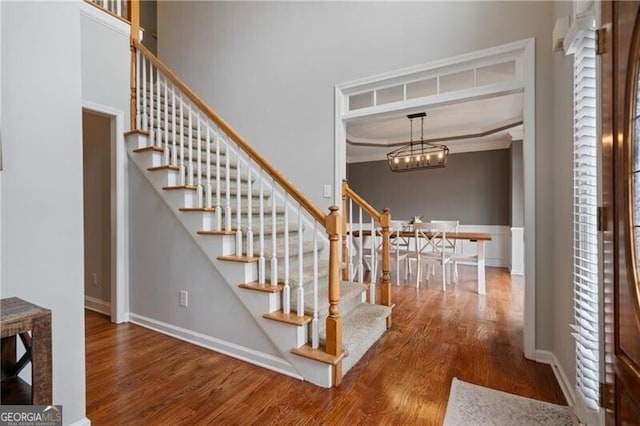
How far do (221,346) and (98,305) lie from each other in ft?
6.15

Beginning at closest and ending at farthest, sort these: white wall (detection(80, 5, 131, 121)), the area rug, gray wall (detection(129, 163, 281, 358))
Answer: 1. the area rug
2. gray wall (detection(129, 163, 281, 358))
3. white wall (detection(80, 5, 131, 121))

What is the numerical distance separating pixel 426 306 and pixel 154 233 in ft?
9.96

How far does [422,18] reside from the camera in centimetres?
274

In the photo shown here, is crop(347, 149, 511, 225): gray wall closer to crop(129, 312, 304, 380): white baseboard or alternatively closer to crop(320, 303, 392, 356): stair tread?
crop(320, 303, 392, 356): stair tread

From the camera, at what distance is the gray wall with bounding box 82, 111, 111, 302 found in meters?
3.20

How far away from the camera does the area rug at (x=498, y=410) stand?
5.19ft

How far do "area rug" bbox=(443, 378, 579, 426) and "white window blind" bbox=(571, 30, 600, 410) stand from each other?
1.03 feet

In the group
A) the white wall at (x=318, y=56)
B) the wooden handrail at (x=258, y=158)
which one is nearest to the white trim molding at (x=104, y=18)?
the wooden handrail at (x=258, y=158)

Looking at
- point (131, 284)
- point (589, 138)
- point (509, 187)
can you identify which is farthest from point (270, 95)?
point (509, 187)

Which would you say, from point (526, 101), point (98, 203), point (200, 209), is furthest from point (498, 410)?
point (98, 203)

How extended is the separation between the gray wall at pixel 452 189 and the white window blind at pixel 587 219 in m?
4.88

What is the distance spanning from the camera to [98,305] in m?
3.25

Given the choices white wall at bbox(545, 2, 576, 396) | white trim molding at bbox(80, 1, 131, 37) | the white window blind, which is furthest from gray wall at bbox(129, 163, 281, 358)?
white wall at bbox(545, 2, 576, 396)

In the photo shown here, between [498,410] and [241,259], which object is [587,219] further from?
[241,259]
